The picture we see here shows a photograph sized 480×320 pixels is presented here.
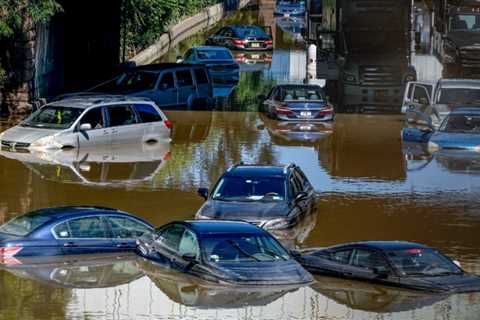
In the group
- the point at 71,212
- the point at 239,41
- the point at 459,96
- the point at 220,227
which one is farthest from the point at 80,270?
the point at 239,41

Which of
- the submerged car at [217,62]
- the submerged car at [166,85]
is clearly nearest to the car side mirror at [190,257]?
the submerged car at [166,85]

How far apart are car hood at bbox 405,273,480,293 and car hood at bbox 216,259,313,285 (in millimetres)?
1593

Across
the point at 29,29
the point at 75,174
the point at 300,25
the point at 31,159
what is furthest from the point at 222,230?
the point at 300,25

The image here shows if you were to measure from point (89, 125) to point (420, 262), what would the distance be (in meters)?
15.7

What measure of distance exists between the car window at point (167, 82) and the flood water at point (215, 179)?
970 millimetres

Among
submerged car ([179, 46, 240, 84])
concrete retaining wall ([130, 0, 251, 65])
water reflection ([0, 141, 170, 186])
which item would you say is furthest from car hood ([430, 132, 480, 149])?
concrete retaining wall ([130, 0, 251, 65])

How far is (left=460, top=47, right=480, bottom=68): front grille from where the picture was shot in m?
55.9

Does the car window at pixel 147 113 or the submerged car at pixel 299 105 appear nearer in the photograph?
the car window at pixel 147 113

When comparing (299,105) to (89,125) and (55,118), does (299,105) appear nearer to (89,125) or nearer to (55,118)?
(89,125)

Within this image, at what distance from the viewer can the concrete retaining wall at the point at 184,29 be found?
205 ft

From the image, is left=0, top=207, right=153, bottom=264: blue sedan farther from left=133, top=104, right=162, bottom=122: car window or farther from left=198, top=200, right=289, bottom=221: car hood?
left=133, top=104, right=162, bottom=122: car window

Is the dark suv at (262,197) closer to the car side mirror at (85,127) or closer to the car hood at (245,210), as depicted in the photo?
the car hood at (245,210)

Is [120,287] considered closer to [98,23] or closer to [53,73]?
[53,73]

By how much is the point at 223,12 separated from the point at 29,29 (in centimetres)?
4804
